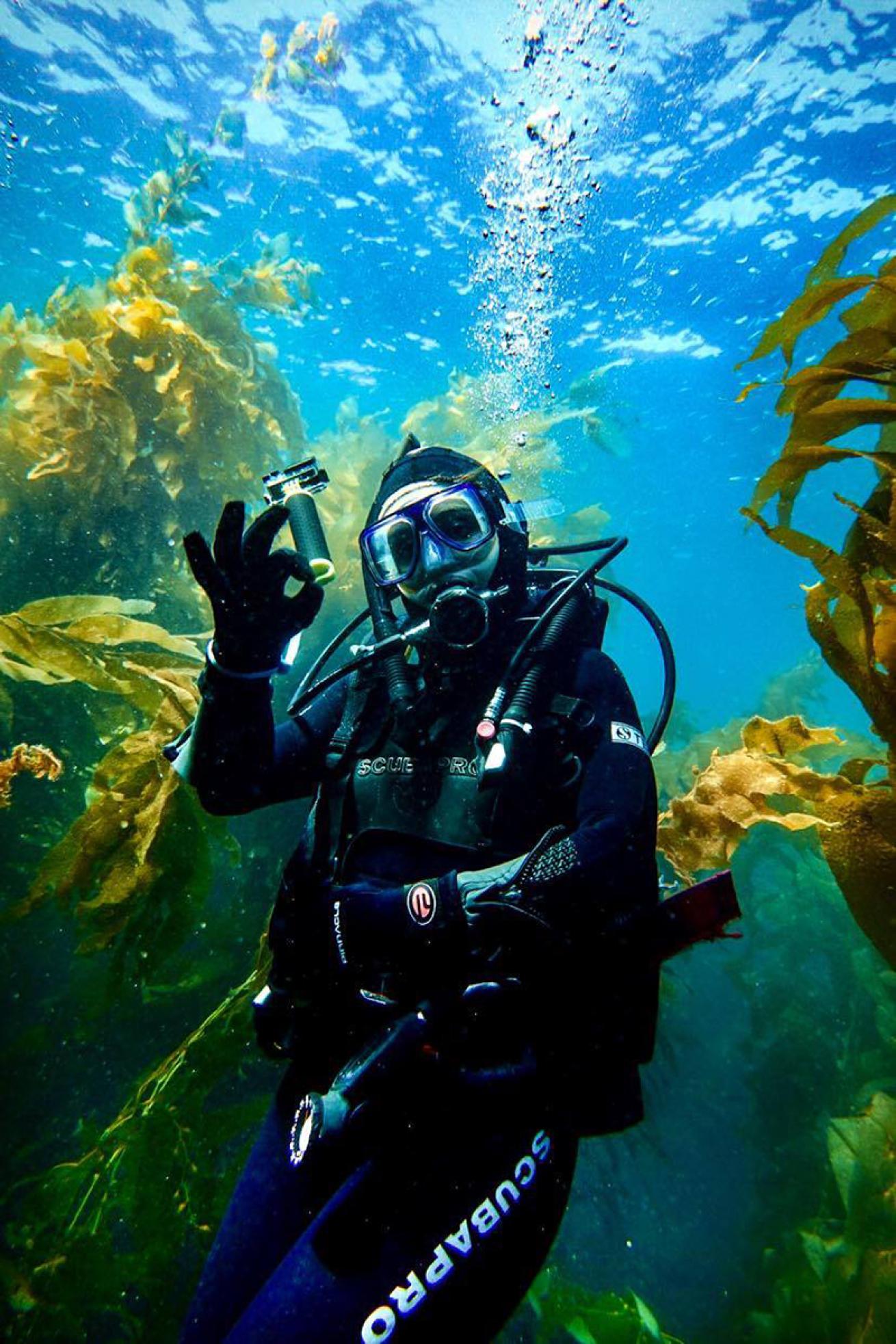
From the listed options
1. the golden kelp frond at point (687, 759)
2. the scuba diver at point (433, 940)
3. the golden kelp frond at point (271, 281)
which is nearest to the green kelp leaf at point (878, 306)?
the scuba diver at point (433, 940)

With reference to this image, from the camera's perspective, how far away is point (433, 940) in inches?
65.6

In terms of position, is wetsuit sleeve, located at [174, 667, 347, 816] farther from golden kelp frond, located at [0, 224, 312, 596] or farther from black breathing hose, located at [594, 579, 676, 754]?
golden kelp frond, located at [0, 224, 312, 596]

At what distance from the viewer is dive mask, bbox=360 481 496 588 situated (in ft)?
9.15

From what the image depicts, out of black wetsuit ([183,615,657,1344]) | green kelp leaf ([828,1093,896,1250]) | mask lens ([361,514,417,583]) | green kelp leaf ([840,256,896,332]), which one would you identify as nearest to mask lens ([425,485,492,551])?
mask lens ([361,514,417,583])

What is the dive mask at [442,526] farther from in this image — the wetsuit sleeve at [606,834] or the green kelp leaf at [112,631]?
the green kelp leaf at [112,631]

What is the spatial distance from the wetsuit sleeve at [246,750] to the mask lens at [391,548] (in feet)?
2.68

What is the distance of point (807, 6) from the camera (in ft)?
29.2

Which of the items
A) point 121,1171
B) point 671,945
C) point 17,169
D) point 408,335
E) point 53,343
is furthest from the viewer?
point 408,335

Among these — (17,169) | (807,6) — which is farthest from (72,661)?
(17,169)

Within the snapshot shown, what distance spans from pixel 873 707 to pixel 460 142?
13502 mm

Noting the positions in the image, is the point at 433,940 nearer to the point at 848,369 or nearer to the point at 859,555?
the point at 859,555

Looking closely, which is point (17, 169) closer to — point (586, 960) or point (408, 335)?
point (408, 335)

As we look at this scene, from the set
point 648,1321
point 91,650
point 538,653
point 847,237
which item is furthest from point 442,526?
point 648,1321

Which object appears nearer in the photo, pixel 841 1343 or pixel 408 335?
pixel 841 1343
